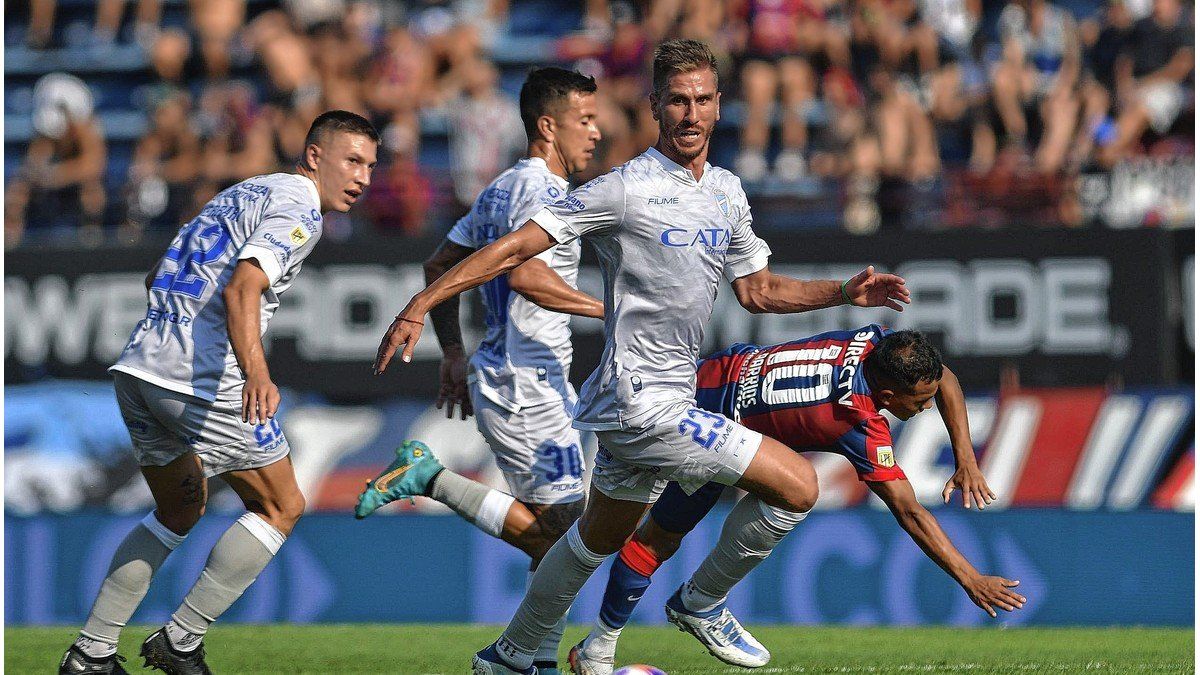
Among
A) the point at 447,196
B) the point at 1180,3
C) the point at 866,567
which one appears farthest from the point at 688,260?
the point at 1180,3

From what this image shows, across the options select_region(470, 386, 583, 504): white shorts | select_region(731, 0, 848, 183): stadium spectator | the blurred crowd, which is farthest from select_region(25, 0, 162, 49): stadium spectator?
select_region(470, 386, 583, 504): white shorts

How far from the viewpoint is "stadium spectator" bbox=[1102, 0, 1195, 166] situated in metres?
13.0

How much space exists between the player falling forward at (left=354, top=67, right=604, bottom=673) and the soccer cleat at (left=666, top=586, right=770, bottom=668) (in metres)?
0.72

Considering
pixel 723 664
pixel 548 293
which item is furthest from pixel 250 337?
pixel 723 664

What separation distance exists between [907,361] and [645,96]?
317 inches

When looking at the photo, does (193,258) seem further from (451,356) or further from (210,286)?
(451,356)

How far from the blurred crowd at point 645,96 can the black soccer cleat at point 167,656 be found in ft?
22.8

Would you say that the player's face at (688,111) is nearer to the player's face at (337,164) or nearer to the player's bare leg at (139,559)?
the player's face at (337,164)

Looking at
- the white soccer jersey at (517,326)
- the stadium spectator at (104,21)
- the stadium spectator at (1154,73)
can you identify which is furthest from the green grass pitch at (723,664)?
the stadium spectator at (104,21)

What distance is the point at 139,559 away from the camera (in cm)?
664

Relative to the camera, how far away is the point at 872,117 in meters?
13.7

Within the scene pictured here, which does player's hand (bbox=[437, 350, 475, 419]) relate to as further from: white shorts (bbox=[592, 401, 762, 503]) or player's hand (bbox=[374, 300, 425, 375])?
player's hand (bbox=[374, 300, 425, 375])

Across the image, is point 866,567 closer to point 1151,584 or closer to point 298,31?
point 1151,584

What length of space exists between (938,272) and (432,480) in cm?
569
